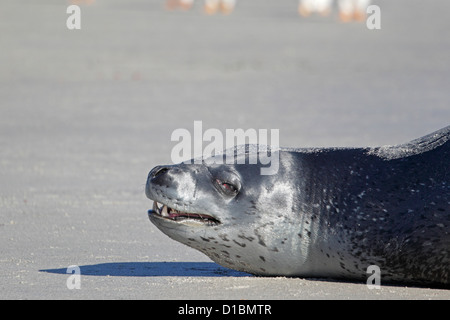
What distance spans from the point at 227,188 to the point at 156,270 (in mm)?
796

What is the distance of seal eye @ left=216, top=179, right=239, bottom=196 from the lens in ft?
19.8

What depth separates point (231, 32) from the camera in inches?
944

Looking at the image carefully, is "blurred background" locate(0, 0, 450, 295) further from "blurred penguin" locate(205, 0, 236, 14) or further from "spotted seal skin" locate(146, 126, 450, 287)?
"spotted seal skin" locate(146, 126, 450, 287)

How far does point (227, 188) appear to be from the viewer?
604 centimetres

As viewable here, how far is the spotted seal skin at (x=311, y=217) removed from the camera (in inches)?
231

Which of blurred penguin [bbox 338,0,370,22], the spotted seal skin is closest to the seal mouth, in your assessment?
the spotted seal skin

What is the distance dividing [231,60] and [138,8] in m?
11.6

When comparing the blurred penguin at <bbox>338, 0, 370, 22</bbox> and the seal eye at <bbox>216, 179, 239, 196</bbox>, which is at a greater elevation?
the blurred penguin at <bbox>338, 0, 370, 22</bbox>

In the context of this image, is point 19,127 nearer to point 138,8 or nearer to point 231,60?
point 231,60

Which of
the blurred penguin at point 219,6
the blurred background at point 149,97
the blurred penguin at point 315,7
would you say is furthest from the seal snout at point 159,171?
the blurred penguin at point 315,7

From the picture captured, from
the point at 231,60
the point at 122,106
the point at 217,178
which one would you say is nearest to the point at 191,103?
the point at 122,106
